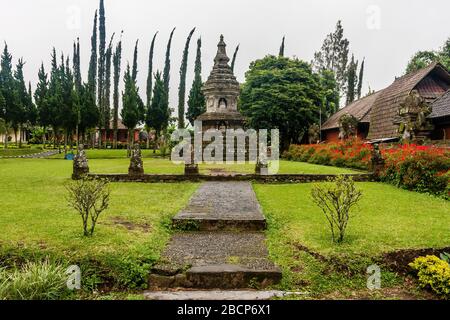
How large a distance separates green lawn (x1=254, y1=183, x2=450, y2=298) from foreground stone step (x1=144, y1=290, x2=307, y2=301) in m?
0.35

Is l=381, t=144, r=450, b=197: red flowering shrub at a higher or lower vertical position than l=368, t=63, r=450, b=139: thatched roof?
lower

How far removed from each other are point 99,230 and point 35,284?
7.01 ft

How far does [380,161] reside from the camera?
14.4 m

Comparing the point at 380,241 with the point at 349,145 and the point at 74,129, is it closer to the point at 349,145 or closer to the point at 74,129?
the point at 349,145

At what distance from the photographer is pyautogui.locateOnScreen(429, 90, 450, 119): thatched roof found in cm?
1712

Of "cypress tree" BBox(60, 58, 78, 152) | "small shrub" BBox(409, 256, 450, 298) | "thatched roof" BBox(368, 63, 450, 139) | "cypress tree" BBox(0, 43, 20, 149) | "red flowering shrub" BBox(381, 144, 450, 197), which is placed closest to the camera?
"small shrub" BBox(409, 256, 450, 298)

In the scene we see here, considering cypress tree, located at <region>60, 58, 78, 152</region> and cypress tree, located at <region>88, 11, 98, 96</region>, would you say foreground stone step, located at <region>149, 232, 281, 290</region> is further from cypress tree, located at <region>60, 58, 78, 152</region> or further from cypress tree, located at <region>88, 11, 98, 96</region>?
cypress tree, located at <region>88, 11, 98, 96</region>

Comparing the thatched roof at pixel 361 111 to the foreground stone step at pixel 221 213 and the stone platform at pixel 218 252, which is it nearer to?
the foreground stone step at pixel 221 213

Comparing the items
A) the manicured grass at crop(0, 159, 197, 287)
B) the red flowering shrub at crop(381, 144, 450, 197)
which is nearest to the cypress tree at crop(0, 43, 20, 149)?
the manicured grass at crop(0, 159, 197, 287)

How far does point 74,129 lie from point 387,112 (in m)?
24.3

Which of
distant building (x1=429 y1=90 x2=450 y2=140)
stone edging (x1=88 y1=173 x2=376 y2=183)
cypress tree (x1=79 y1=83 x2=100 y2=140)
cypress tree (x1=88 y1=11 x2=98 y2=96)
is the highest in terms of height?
cypress tree (x1=88 y1=11 x2=98 y2=96)

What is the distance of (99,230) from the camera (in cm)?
679

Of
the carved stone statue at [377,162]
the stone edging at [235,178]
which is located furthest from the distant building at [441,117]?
the stone edging at [235,178]
